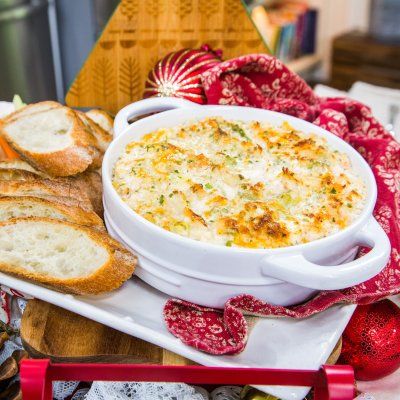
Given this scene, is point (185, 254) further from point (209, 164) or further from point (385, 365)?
point (385, 365)

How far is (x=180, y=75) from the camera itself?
1574 millimetres

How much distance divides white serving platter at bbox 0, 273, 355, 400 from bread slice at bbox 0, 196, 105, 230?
0.51 feet

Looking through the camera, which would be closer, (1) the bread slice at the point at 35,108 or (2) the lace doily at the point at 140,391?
(2) the lace doily at the point at 140,391

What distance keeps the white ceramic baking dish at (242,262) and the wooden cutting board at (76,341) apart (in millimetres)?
116

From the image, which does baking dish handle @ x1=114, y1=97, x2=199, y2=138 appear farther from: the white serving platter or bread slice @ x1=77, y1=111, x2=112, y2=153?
the white serving platter

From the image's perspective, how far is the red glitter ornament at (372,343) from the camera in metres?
1.06

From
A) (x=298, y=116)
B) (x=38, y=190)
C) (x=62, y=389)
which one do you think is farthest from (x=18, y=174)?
(x=298, y=116)

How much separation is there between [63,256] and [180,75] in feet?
2.33

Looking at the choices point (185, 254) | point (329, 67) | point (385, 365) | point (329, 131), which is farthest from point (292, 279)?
point (329, 67)

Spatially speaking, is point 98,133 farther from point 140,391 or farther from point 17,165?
point 140,391

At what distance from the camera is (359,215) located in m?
1.10

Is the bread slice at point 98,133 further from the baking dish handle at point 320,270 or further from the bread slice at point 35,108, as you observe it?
the baking dish handle at point 320,270

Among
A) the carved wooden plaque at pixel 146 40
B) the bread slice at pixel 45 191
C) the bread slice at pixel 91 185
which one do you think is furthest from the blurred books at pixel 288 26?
the bread slice at pixel 45 191

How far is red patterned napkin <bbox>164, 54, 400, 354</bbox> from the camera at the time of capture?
38.4 inches
